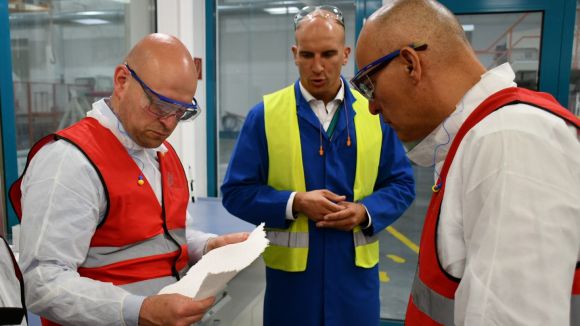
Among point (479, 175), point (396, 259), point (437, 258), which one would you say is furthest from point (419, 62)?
point (396, 259)

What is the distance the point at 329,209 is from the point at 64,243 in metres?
0.94

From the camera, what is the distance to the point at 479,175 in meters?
0.84

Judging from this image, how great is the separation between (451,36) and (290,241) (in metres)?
1.09

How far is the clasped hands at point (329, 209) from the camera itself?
1.77m

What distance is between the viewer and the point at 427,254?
3.20 feet

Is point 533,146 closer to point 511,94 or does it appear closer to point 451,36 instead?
point 511,94

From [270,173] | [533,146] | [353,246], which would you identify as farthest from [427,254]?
[270,173]

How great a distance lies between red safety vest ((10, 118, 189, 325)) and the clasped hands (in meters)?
0.54

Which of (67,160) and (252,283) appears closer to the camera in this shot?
(67,160)

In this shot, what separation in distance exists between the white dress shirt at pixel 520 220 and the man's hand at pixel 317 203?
36.0 inches

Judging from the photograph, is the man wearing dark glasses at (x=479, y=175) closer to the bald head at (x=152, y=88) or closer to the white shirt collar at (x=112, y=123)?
the bald head at (x=152, y=88)

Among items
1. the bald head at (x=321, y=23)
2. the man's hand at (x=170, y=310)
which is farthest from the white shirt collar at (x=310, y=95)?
the man's hand at (x=170, y=310)

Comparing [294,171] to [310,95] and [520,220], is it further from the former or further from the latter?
[520,220]

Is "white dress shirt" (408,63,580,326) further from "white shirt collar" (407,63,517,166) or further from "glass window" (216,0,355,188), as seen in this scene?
"glass window" (216,0,355,188)
